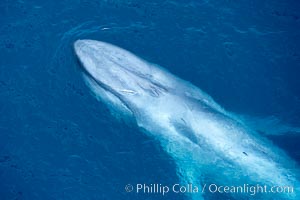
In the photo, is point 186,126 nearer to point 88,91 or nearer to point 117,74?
point 117,74

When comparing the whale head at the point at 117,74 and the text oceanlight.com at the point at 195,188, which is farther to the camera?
the text oceanlight.com at the point at 195,188

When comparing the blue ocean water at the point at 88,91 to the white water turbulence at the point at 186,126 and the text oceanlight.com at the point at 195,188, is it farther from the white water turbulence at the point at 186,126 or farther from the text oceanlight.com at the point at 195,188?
the white water turbulence at the point at 186,126

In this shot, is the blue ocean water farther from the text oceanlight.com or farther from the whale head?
the whale head

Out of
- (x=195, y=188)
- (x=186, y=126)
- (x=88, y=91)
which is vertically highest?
(x=88, y=91)

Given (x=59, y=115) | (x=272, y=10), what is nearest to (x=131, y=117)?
(x=59, y=115)

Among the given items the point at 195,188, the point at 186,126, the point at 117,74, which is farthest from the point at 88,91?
the point at 195,188

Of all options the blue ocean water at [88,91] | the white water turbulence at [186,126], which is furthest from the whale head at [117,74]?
the blue ocean water at [88,91]

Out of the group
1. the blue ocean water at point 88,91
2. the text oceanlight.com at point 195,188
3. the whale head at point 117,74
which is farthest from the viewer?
the blue ocean water at point 88,91
